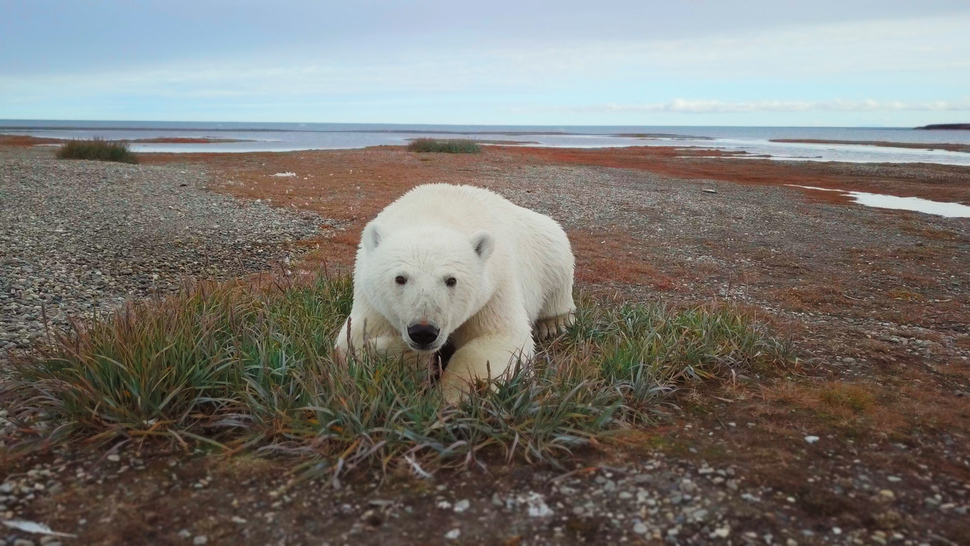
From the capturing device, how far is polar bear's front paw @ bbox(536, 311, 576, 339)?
584 cm

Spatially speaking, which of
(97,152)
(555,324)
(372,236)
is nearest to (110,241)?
(555,324)

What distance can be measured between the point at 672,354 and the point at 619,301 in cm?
261

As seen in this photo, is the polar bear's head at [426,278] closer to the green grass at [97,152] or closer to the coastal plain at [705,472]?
the coastal plain at [705,472]

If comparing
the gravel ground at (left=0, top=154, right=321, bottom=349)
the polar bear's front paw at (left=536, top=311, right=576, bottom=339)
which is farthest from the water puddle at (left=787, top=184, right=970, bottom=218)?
the gravel ground at (left=0, top=154, right=321, bottom=349)

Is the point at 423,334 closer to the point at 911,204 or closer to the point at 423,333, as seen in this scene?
the point at 423,333

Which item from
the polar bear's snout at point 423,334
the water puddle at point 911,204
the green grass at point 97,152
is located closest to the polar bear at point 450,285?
the polar bear's snout at point 423,334

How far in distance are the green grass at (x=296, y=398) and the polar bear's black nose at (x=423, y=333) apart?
11.4 inches

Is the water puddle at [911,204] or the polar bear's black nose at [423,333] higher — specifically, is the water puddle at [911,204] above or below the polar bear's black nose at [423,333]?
below

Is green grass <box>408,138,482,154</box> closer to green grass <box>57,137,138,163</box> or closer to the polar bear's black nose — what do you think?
green grass <box>57,137,138,163</box>

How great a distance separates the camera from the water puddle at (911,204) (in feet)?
58.6

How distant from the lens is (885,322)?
22.9ft

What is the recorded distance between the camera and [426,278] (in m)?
3.65

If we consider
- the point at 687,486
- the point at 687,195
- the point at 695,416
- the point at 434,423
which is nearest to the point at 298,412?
the point at 434,423

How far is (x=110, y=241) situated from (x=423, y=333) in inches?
→ 300
